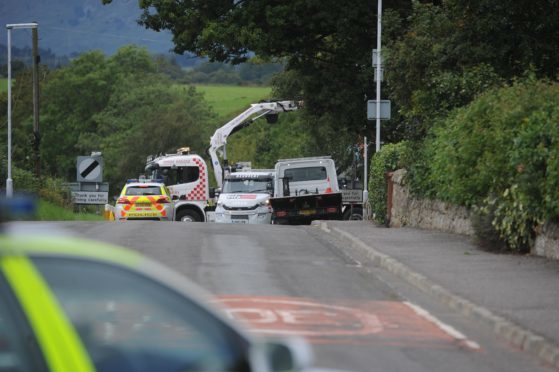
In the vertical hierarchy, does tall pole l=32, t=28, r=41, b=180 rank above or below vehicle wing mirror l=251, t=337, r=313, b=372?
above

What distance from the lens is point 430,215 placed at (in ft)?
89.5

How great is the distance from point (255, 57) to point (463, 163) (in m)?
22.2

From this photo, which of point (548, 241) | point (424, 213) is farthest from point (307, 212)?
point (548, 241)

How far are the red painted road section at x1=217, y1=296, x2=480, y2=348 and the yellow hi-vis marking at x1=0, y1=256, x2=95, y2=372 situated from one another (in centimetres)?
718

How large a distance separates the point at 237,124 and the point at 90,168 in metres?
12.4

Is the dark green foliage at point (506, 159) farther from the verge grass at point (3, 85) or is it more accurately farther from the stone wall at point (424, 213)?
the verge grass at point (3, 85)

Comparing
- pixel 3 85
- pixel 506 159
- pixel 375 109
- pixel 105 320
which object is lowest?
pixel 105 320

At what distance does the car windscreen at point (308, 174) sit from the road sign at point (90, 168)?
708 centimetres

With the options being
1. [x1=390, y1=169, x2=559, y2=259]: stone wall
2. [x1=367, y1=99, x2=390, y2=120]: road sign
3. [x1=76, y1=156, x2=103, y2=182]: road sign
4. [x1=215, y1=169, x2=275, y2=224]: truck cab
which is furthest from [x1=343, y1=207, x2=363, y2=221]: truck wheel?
[x1=390, y1=169, x2=559, y2=259]: stone wall

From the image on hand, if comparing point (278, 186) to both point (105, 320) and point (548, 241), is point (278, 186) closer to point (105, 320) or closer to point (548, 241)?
point (548, 241)

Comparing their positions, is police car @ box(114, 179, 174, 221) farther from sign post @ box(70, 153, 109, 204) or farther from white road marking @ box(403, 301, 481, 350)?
white road marking @ box(403, 301, 481, 350)

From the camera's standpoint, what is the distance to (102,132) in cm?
11544

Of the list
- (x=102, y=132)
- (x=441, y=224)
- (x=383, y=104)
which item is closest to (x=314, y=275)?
(x=441, y=224)

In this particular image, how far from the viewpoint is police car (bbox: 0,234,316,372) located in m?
4.06
